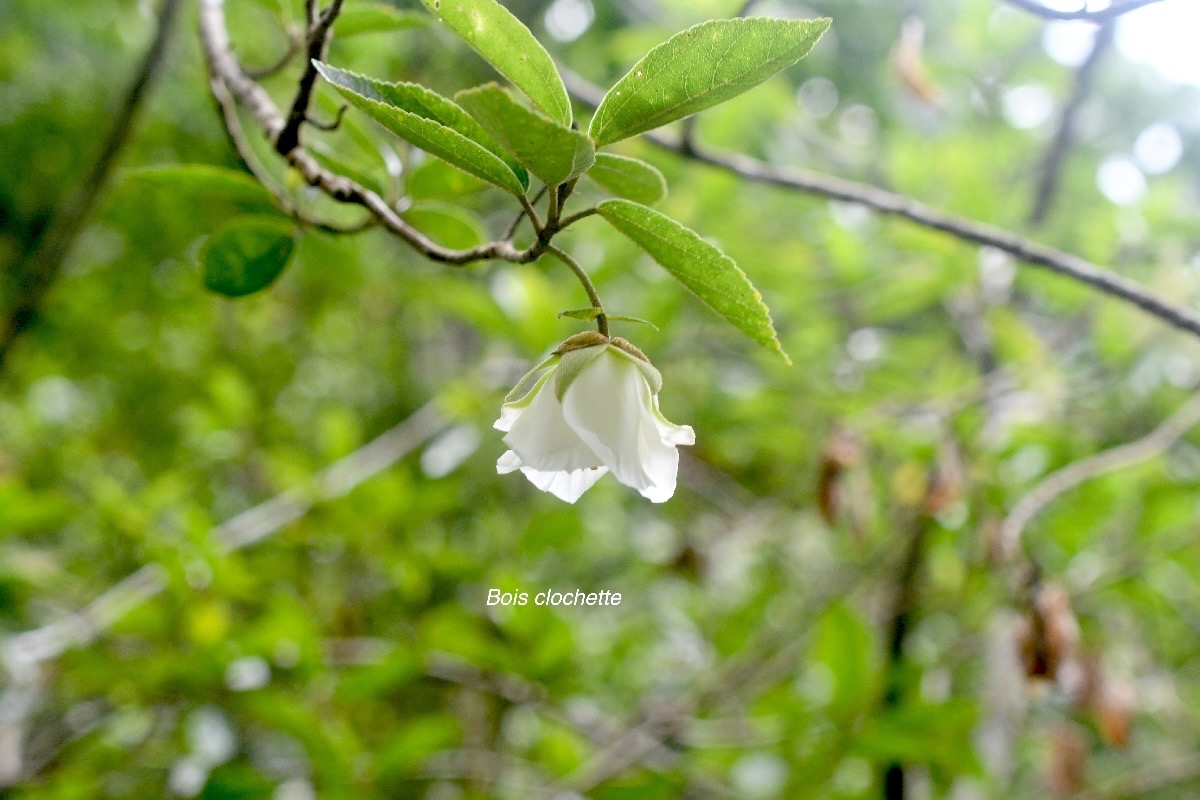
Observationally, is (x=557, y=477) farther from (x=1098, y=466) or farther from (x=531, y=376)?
(x=1098, y=466)

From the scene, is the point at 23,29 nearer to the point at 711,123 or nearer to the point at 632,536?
the point at 711,123

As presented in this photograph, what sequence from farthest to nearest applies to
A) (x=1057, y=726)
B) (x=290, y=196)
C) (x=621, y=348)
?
(x=1057, y=726) < (x=290, y=196) < (x=621, y=348)

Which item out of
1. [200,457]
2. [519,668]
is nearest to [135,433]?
[200,457]

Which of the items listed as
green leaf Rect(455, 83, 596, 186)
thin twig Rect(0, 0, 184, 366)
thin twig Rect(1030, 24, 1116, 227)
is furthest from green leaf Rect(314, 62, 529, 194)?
thin twig Rect(1030, 24, 1116, 227)

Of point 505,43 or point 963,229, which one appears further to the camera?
point 963,229

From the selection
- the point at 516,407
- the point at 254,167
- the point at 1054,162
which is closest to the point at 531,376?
the point at 516,407

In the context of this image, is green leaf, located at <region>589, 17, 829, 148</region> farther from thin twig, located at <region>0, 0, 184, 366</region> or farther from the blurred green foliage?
thin twig, located at <region>0, 0, 184, 366</region>

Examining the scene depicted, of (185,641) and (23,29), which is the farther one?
(23,29)

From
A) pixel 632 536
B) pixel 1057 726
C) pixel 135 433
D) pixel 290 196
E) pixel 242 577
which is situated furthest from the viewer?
pixel 632 536
